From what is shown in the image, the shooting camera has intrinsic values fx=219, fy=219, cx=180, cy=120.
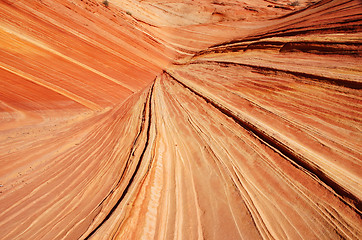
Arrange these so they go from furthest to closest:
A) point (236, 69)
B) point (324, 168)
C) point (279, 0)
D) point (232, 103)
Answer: point (279, 0)
point (236, 69)
point (232, 103)
point (324, 168)

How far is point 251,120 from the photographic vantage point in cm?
366

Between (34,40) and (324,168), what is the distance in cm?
730

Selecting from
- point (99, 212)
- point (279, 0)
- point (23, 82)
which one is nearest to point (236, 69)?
point (99, 212)

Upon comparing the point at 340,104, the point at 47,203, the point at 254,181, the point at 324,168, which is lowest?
the point at 47,203

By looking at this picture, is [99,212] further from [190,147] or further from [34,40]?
[34,40]

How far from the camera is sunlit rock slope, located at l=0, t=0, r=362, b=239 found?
95.5 inches

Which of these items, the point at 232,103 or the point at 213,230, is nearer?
the point at 213,230

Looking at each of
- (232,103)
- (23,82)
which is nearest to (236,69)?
(232,103)

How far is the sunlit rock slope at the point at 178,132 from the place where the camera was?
2426mm

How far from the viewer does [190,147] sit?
369 cm

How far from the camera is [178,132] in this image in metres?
4.16

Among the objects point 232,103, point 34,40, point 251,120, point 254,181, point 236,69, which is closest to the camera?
point 254,181

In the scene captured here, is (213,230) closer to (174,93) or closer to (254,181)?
(254,181)

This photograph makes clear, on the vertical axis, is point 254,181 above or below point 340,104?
below
